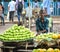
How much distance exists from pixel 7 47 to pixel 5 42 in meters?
0.29

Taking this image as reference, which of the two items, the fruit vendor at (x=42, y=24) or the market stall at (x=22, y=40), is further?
the fruit vendor at (x=42, y=24)

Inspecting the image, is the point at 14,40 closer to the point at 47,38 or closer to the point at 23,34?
the point at 23,34

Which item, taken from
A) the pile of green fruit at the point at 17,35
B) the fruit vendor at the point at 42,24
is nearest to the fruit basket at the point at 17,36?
the pile of green fruit at the point at 17,35

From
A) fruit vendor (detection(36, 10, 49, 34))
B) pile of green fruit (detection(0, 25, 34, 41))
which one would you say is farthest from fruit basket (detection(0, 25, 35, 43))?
fruit vendor (detection(36, 10, 49, 34))

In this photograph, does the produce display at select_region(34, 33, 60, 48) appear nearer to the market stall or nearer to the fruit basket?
the market stall

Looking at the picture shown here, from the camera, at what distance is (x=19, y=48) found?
1028 cm

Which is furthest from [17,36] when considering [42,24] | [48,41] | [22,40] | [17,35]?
[42,24]

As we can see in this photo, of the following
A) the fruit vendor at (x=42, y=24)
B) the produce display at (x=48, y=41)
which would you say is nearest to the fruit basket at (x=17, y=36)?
the produce display at (x=48, y=41)

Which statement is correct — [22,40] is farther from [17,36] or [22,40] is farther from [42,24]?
[42,24]

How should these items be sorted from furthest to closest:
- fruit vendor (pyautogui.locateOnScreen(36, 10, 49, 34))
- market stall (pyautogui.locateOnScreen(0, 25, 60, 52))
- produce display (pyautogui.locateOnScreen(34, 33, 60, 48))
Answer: fruit vendor (pyautogui.locateOnScreen(36, 10, 49, 34))
market stall (pyautogui.locateOnScreen(0, 25, 60, 52))
produce display (pyautogui.locateOnScreen(34, 33, 60, 48))

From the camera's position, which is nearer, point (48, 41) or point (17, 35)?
point (48, 41)

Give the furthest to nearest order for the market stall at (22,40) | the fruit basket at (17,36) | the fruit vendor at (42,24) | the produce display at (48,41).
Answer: the fruit vendor at (42,24) < the fruit basket at (17,36) < the market stall at (22,40) < the produce display at (48,41)

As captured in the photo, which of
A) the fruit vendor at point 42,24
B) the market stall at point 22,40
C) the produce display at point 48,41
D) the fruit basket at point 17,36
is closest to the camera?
the produce display at point 48,41

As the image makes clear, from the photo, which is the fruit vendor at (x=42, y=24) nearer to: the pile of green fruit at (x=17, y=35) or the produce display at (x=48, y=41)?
the pile of green fruit at (x=17, y=35)
